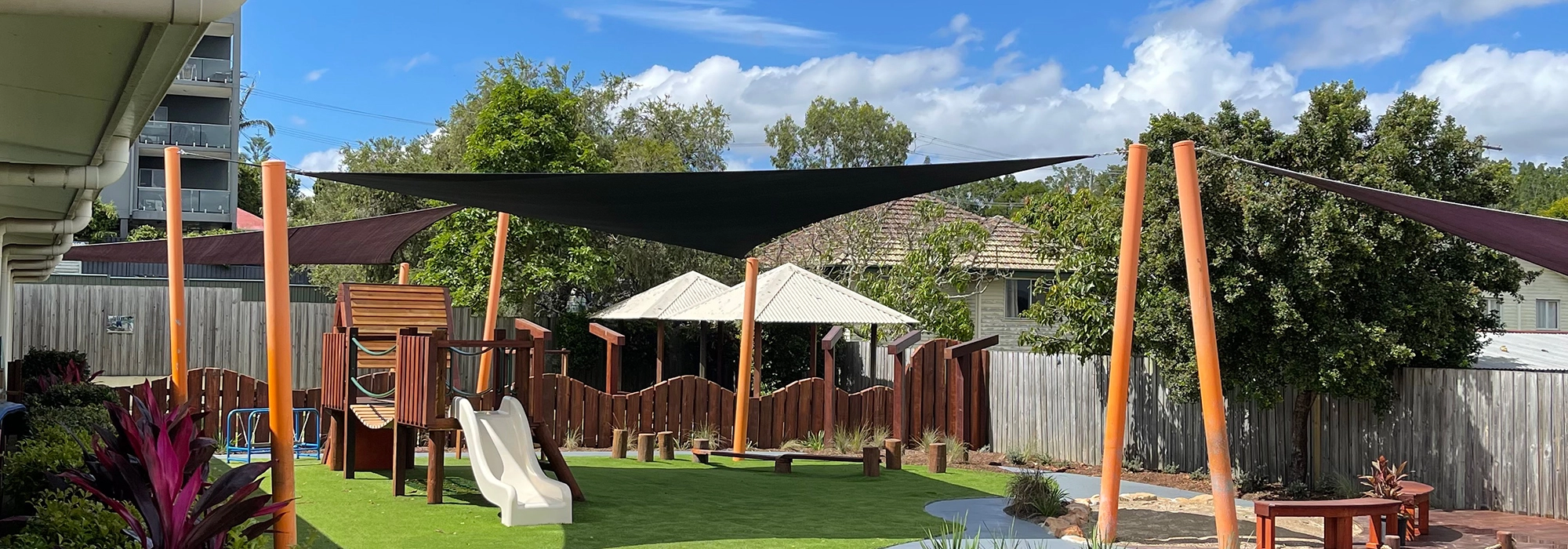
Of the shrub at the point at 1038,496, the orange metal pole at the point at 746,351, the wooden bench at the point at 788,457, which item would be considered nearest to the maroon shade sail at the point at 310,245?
the orange metal pole at the point at 746,351

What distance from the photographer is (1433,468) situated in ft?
37.4

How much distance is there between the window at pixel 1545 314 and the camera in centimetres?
3005

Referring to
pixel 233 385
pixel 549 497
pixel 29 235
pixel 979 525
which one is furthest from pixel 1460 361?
pixel 233 385

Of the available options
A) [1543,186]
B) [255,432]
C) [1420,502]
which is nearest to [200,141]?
[255,432]

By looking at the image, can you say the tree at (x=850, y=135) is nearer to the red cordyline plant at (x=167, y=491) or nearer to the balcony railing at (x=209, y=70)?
the balcony railing at (x=209, y=70)

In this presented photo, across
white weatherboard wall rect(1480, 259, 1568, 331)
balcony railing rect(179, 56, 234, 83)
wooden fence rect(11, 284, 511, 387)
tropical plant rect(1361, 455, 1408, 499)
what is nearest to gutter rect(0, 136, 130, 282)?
wooden fence rect(11, 284, 511, 387)

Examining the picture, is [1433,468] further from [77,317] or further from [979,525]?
[77,317]

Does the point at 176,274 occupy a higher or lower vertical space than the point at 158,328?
higher

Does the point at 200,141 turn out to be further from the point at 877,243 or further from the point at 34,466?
the point at 34,466

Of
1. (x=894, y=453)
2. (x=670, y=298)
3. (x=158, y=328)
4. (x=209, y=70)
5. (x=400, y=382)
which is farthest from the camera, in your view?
(x=209, y=70)

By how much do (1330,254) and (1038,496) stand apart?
3743 millimetres

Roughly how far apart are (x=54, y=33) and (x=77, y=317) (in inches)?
742

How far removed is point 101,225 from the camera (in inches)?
1287

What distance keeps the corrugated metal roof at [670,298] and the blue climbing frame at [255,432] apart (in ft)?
15.9
